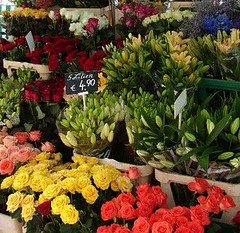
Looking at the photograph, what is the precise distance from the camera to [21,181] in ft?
4.43

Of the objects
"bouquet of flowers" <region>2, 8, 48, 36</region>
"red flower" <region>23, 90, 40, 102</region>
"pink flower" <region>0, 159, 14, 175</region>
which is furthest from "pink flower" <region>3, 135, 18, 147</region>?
"bouquet of flowers" <region>2, 8, 48, 36</region>

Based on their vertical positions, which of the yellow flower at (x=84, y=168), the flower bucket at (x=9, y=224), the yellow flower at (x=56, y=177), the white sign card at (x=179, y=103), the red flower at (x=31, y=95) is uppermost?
the white sign card at (x=179, y=103)

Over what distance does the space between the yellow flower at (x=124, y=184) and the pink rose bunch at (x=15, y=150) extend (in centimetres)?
43

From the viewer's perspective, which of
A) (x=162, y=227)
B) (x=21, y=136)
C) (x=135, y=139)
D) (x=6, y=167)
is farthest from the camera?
(x=21, y=136)

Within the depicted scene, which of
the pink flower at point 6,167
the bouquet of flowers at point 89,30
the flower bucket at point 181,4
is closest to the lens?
the pink flower at point 6,167

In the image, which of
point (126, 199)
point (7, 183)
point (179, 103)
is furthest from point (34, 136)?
point (179, 103)

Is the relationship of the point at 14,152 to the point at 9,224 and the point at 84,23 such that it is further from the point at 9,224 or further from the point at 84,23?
the point at 84,23

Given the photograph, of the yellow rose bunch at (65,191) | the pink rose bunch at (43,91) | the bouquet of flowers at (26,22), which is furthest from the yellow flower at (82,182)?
the bouquet of flowers at (26,22)

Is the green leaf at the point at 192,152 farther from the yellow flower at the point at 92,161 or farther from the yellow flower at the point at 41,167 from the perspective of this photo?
the yellow flower at the point at 41,167

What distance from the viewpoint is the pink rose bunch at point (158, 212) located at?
3.53 feet

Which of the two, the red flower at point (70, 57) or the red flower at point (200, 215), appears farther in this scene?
the red flower at point (70, 57)

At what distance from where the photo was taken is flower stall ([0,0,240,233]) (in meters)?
1.19

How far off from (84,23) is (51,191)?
1508 mm

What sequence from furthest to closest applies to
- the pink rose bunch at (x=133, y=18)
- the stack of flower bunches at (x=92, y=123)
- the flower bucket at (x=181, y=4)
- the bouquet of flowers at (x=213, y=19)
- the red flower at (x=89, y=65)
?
the flower bucket at (x=181, y=4)
the pink rose bunch at (x=133, y=18)
the red flower at (x=89, y=65)
the bouquet of flowers at (x=213, y=19)
the stack of flower bunches at (x=92, y=123)
